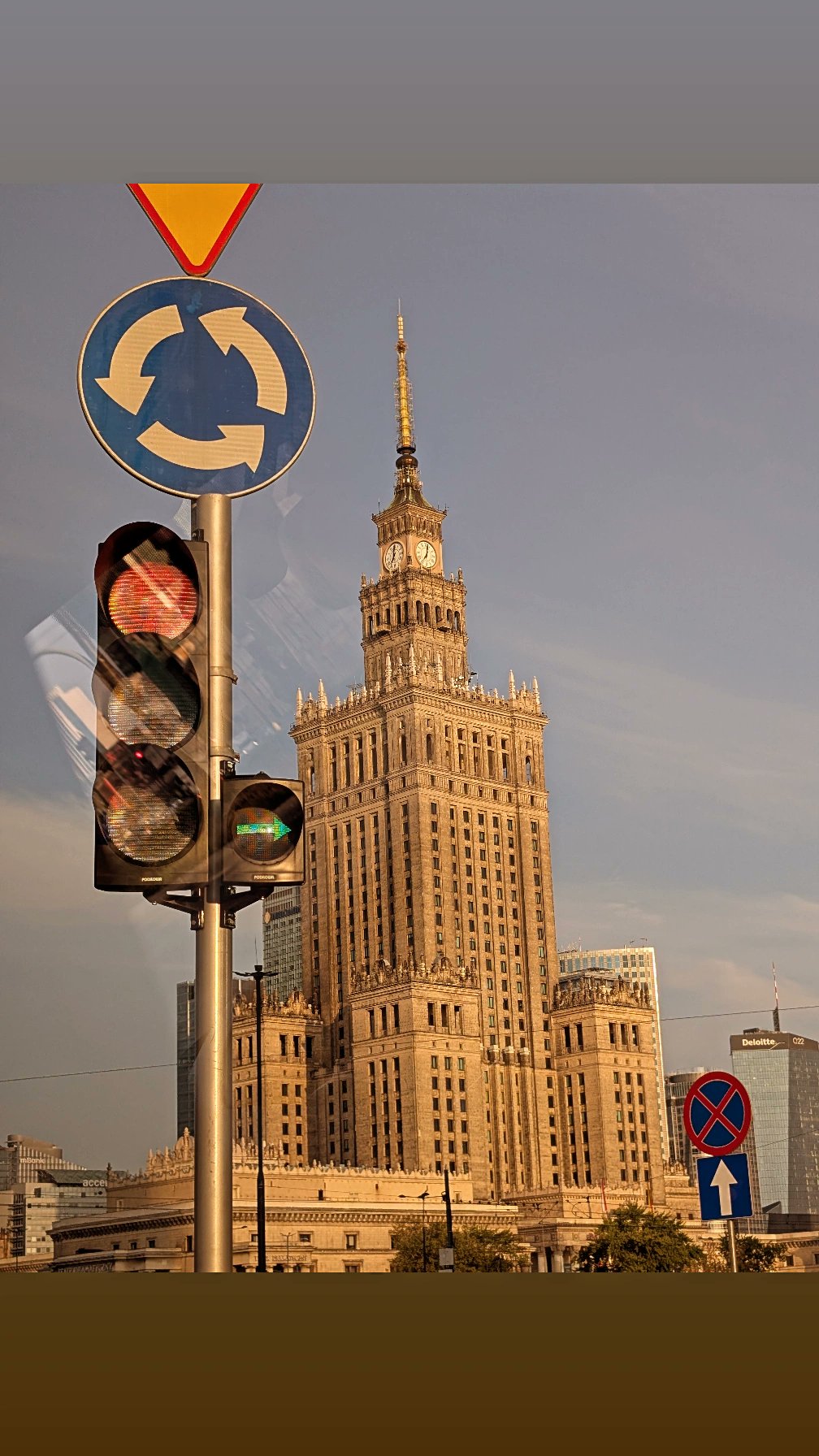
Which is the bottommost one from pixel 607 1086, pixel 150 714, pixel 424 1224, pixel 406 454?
pixel 424 1224

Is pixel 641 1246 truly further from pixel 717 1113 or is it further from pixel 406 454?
pixel 717 1113

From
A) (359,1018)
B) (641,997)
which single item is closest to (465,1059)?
(359,1018)

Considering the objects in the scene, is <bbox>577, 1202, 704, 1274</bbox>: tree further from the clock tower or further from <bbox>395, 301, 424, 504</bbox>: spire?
<bbox>395, 301, 424, 504</bbox>: spire

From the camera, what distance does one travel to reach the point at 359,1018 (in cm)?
5244

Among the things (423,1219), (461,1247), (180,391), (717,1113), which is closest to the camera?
(180,391)

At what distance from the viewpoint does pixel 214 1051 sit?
3.74m

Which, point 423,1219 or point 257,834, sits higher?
point 257,834

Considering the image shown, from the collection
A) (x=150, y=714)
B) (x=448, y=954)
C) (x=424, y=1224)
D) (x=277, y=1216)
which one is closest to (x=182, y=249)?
(x=150, y=714)

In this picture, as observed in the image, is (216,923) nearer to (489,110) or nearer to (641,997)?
(489,110)

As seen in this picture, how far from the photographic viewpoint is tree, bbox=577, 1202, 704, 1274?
41.4 m

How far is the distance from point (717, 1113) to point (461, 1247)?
36.6 meters

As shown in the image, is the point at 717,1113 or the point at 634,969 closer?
the point at 717,1113

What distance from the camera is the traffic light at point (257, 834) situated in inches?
145

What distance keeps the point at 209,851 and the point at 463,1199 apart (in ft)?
168
